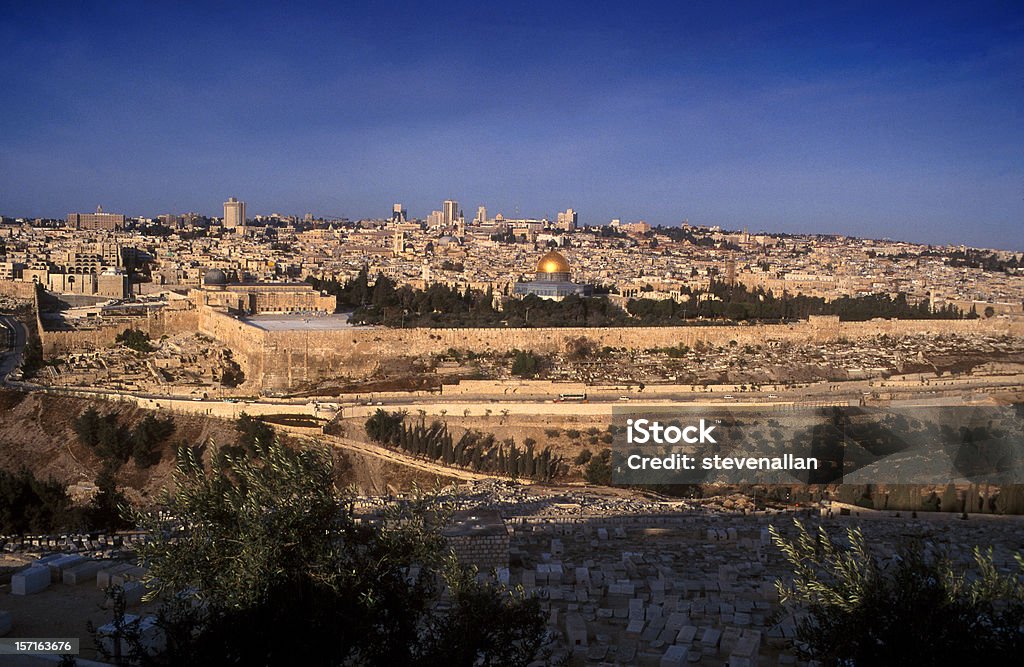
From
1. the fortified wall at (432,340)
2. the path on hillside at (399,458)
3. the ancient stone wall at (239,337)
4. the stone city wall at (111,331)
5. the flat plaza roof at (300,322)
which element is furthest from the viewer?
the flat plaza roof at (300,322)

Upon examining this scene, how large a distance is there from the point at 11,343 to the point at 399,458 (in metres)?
13.8

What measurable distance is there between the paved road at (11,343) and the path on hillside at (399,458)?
8215 mm

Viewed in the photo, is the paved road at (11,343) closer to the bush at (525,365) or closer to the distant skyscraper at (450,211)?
the bush at (525,365)

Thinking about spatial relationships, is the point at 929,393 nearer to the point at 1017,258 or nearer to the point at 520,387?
the point at 520,387

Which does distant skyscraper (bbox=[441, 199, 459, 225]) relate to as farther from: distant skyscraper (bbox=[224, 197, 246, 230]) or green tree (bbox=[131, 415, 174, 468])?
green tree (bbox=[131, 415, 174, 468])

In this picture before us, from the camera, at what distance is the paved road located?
21.1 metres

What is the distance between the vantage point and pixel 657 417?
659 inches

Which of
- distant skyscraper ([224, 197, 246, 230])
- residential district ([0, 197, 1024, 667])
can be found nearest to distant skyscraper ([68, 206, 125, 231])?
distant skyscraper ([224, 197, 246, 230])

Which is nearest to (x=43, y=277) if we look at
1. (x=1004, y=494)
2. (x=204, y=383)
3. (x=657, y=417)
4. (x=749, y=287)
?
(x=204, y=383)

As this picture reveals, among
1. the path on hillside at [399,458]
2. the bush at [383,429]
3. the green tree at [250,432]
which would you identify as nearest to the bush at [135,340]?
the green tree at [250,432]

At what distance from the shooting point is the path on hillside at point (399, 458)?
14741 millimetres

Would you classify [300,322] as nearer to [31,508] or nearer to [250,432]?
[250,432]

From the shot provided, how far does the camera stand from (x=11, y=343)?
77.5 feet

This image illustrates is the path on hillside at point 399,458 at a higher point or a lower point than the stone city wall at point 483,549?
lower
